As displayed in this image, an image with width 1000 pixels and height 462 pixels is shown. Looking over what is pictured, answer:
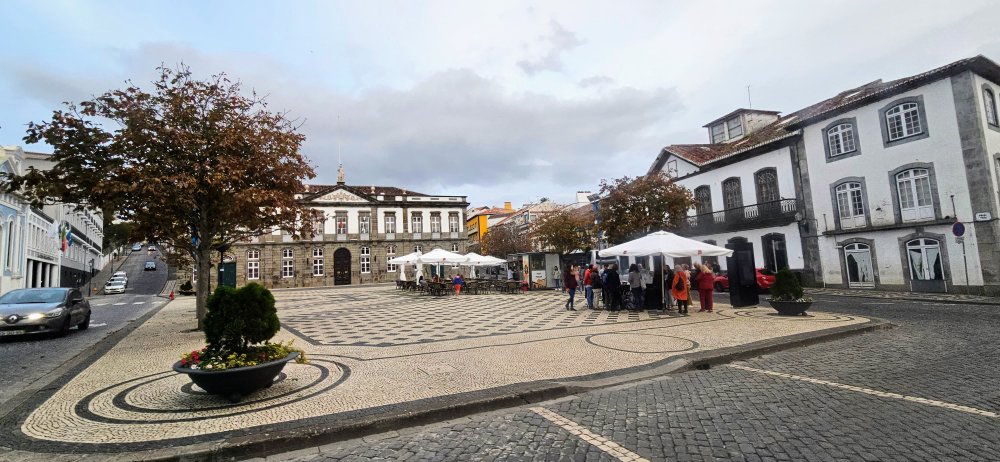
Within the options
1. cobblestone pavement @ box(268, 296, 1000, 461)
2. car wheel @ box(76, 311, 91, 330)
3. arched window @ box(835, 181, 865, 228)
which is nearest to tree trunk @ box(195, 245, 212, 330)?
car wheel @ box(76, 311, 91, 330)

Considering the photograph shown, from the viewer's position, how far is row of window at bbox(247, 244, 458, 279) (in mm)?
46906

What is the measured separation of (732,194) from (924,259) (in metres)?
10.3

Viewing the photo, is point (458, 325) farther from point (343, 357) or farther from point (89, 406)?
point (89, 406)

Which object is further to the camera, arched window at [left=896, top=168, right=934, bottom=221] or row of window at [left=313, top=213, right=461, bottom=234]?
row of window at [left=313, top=213, right=461, bottom=234]

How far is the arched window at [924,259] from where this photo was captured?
17.9 m

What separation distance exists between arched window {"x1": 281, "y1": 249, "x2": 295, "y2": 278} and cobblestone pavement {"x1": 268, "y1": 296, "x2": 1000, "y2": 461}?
47.9 m

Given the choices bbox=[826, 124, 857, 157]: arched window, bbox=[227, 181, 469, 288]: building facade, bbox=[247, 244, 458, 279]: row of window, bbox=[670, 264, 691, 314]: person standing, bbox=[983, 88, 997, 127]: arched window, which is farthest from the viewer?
bbox=[227, 181, 469, 288]: building facade

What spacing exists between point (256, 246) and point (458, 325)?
138 feet

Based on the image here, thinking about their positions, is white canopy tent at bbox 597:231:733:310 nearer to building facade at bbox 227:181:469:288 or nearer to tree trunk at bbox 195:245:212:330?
tree trunk at bbox 195:245:212:330

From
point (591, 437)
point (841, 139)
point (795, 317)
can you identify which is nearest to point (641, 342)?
point (591, 437)

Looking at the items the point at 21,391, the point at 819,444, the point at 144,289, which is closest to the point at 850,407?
the point at 819,444

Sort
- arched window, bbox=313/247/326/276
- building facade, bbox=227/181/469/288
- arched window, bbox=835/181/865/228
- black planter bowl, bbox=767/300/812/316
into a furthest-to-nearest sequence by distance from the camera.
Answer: arched window, bbox=313/247/326/276 → building facade, bbox=227/181/469/288 → arched window, bbox=835/181/865/228 → black planter bowl, bbox=767/300/812/316

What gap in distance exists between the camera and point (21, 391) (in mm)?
6004

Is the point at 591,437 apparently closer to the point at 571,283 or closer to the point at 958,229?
the point at 571,283
